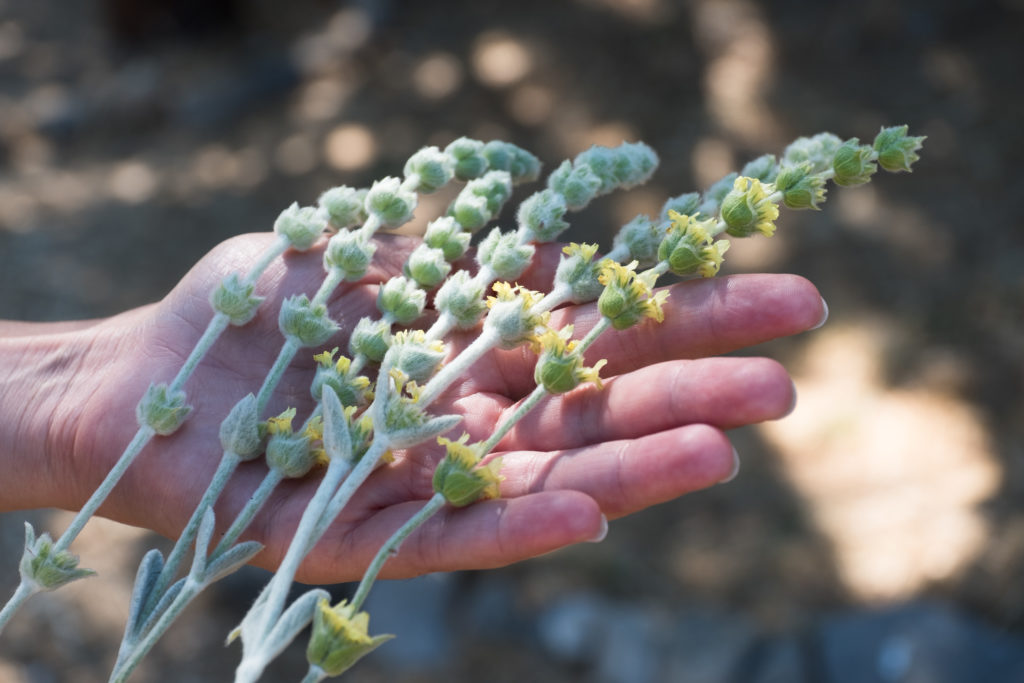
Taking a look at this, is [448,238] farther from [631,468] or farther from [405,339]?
[631,468]

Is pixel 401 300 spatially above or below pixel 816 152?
below

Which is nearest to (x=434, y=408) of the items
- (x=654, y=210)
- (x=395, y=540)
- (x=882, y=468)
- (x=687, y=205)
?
(x=395, y=540)

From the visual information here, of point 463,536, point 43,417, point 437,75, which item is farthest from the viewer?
point 437,75

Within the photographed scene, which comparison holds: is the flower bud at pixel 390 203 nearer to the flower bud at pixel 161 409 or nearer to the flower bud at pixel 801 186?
the flower bud at pixel 161 409

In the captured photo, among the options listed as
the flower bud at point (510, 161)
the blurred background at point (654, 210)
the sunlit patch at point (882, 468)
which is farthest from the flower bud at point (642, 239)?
the sunlit patch at point (882, 468)

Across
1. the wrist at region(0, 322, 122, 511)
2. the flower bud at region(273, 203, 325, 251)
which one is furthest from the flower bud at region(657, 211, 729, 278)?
the wrist at region(0, 322, 122, 511)

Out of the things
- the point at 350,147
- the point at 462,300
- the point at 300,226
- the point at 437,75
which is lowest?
the point at 462,300
